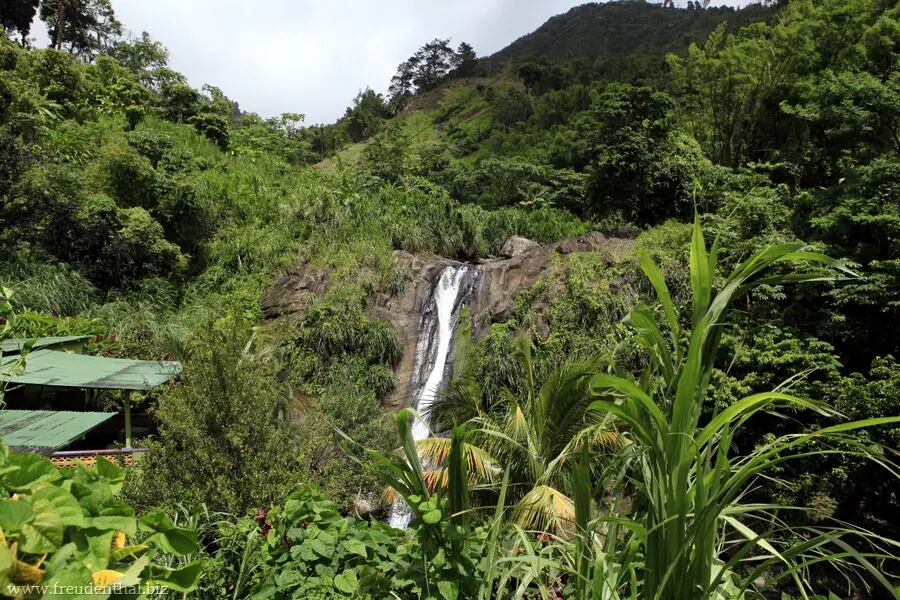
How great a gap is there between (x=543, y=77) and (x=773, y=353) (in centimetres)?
4618

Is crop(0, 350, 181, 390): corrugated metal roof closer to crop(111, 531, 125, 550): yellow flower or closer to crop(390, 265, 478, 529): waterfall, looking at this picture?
crop(390, 265, 478, 529): waterfall

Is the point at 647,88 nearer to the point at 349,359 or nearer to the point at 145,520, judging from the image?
the point at 349,359

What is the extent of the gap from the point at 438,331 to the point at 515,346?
279 cm

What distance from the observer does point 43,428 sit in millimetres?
5906

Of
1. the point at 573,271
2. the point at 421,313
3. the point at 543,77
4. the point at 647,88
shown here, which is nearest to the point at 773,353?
the point at 573,271

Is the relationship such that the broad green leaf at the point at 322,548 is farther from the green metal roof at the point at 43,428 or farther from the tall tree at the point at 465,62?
the tall tree at the point at 465,62

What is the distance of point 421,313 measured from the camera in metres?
12.4

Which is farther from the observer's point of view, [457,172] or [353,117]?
[353,117]

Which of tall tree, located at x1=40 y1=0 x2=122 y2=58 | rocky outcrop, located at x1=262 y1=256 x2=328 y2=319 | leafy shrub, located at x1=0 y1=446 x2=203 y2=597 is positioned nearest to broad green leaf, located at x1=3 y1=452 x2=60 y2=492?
leafy shrub, located at x1=0 y1=446 x2=203 y2=597

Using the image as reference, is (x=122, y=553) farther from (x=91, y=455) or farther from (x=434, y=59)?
(x=434, y=59)

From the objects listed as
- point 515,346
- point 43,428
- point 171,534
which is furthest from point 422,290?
point 171,534

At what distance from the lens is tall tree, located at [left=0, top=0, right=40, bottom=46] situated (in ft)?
81.4

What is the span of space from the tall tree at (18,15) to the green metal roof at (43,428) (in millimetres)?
27333

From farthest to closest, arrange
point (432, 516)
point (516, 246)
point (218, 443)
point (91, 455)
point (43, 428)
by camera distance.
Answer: point (516, 246) < point (91, 455) < point (43, 428) < point (218, 443) < point (432, 516)
